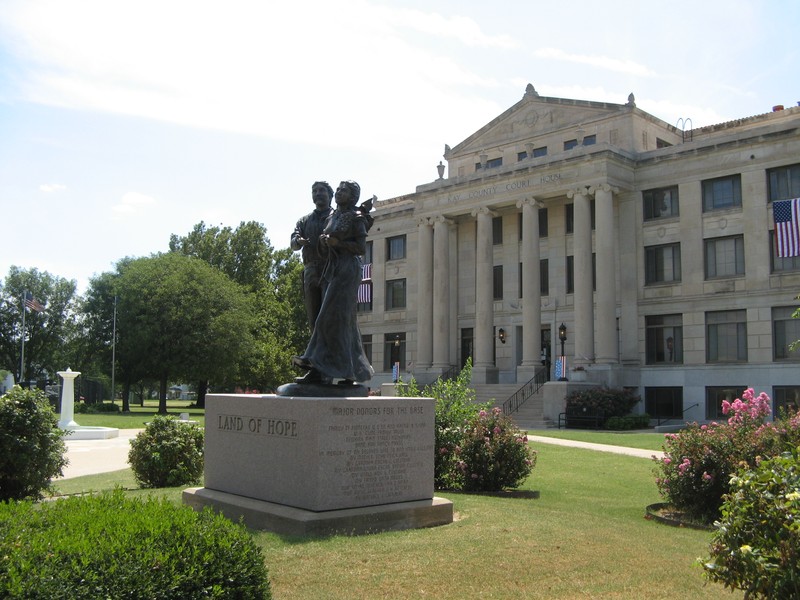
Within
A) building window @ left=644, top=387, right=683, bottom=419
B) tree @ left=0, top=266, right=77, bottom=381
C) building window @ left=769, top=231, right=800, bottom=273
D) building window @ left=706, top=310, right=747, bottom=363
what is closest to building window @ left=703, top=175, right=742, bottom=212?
building window @ left=769, top=231, right=800, bottom=273

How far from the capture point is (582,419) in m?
34.2

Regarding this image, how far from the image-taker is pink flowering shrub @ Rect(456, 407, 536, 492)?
13.7 metres

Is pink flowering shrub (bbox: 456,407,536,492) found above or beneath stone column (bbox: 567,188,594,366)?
beneath

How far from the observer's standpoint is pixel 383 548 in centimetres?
820

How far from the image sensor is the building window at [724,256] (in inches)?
1438

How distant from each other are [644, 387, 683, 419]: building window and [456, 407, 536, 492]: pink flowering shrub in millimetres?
25884

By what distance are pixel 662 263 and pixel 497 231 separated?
10.5 metres

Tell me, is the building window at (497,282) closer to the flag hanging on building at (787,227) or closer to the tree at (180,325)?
the flag hanging on building at (787,227)

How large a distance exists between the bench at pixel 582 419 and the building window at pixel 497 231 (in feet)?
45.4

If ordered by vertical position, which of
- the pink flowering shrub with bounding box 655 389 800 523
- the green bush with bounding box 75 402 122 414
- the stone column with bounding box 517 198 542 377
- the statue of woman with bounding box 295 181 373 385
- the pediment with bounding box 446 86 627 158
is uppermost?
the pediment with bounding box 446 86 627 158

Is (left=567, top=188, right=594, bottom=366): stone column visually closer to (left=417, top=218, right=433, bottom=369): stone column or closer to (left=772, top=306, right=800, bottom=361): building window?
(left=772, top=306, right=800, bottom=361): building window

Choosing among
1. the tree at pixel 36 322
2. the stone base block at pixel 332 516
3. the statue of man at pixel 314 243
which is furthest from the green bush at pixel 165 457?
the tree at pixel 36 322

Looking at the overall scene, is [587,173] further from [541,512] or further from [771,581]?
[771,581]

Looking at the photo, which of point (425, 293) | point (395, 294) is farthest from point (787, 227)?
point (395, 294)
